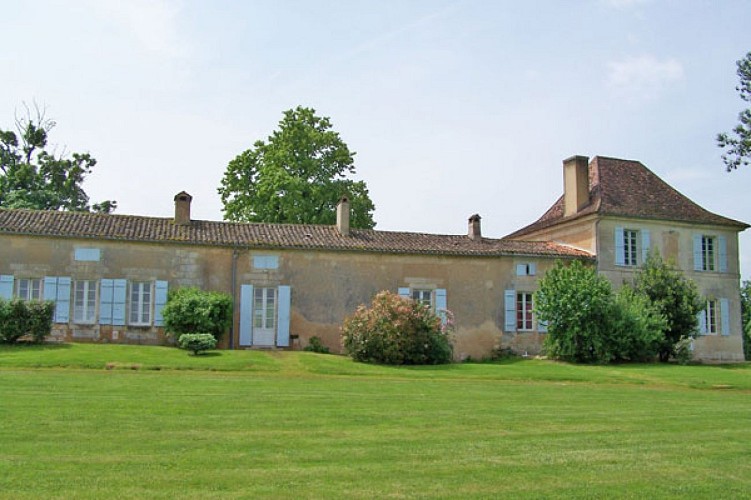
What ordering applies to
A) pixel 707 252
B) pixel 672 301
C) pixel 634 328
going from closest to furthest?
1. pixel 634 328
2. pixel 672 301
3. pixel 707 252

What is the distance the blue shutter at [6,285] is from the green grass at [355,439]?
25.7 ft

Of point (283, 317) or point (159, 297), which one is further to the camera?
point (283, 317)

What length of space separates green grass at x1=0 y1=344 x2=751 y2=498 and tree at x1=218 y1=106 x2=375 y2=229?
18.5 meters

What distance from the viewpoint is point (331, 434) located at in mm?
8172

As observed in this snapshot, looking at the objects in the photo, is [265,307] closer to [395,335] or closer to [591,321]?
[395,335]

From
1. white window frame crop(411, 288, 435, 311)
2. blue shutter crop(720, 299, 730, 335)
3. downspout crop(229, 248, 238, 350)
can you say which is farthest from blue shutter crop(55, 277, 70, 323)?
blue shutter crop(720, 299, 730, 335)

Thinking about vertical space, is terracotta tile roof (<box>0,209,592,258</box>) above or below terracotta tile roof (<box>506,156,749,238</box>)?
below

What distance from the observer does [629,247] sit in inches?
1086

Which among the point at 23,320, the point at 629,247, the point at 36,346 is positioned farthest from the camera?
the point at 629,247

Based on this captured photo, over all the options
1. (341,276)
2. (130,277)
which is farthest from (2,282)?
(341,276)

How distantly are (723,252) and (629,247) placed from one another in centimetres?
424

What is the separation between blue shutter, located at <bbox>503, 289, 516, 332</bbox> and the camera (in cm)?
2556

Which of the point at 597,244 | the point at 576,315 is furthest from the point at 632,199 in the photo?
the point at 576,315

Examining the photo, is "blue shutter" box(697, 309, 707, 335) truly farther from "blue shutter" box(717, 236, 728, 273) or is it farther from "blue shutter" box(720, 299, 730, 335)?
"blue shutter" box(717, 236, 728, 273)
